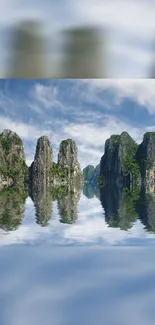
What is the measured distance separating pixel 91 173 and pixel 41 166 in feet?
1.80

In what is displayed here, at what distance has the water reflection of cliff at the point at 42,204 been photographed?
5336 millimetres

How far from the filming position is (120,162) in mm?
5641

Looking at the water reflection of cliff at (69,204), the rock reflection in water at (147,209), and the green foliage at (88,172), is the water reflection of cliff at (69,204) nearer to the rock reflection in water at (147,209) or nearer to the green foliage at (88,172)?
the green foliage at (88,172)

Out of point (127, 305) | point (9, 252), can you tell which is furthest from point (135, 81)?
point (127, 305)

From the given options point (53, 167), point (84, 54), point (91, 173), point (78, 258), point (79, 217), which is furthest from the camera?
point (53, 167)

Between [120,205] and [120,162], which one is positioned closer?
[120,205]

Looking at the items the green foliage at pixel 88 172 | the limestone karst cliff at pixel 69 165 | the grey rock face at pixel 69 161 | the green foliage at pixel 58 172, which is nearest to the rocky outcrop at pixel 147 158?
the limestone karst cliff at pixel 69 165

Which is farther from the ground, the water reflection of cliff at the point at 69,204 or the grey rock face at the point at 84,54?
the grey rock face at the point at 84,54

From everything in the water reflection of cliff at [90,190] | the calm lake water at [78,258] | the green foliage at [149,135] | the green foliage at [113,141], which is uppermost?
the green foliage at [149,135]

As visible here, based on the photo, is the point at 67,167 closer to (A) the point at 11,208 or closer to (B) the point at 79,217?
(B) the point at 79,217

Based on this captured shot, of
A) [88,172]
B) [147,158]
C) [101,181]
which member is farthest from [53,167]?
[147,158]

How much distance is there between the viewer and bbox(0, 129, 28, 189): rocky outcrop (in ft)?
17.7

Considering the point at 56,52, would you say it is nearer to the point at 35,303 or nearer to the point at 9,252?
the point at 9,252

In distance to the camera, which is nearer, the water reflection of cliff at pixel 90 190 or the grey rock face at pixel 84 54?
the grey rock face at pixel 84 54
